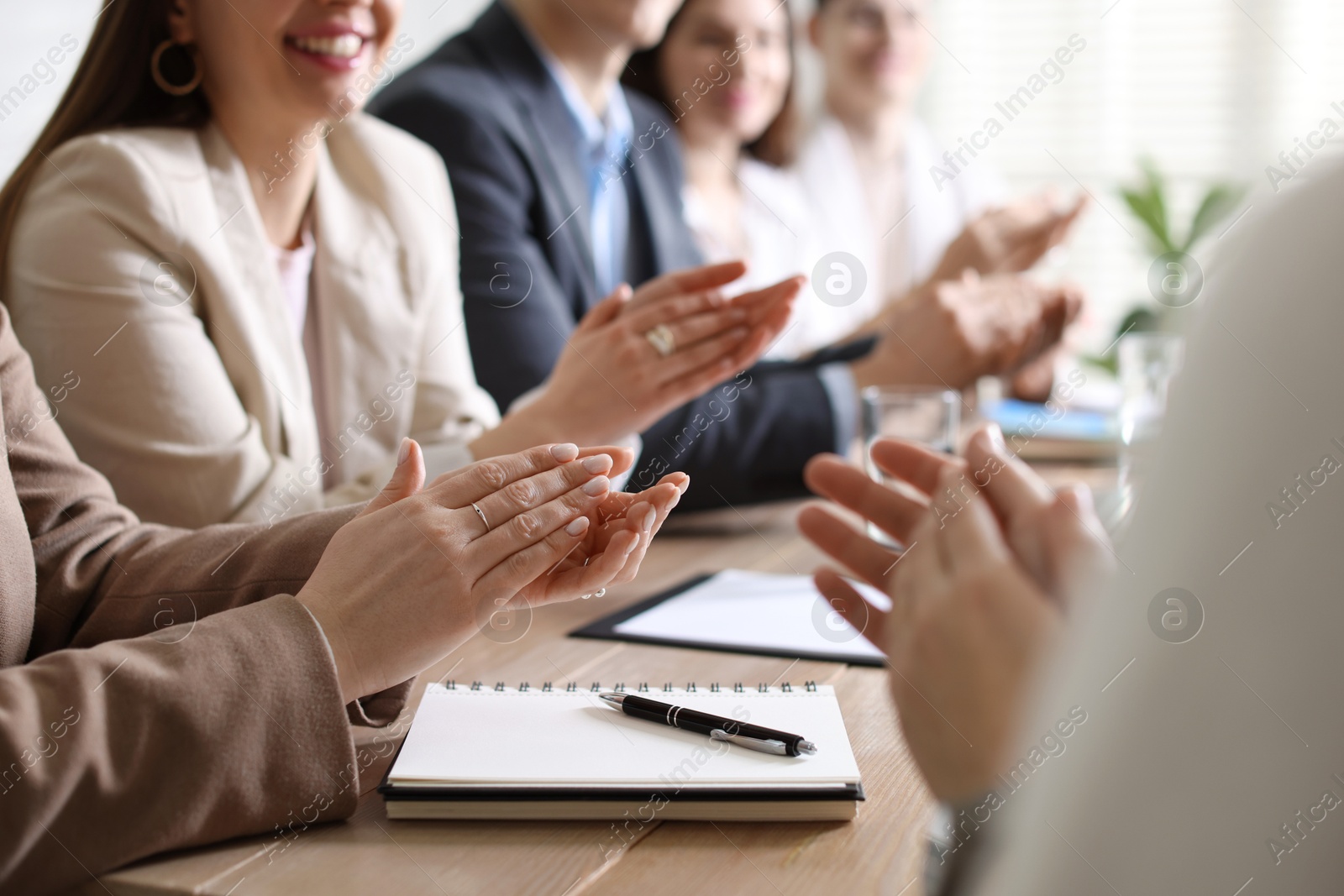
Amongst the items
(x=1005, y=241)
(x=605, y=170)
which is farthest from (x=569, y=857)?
(x=1005, y=241)

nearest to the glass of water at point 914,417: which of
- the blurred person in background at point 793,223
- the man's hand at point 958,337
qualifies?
the blurred person in background at point 793,223

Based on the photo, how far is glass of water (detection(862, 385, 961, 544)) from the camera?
1.28 m

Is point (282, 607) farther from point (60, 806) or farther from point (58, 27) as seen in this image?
point (58, 27)

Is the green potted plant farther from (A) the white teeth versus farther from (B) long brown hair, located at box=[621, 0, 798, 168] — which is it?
(A) the white teeth

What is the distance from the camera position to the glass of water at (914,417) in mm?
1280

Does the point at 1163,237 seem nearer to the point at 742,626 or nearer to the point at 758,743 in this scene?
the point at 742,626

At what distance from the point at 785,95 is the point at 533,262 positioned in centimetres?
172

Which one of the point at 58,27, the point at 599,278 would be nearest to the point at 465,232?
the point at 599,278

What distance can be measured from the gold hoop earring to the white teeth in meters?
0.10

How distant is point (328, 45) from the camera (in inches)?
45.8

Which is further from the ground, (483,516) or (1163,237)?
(1163,237)

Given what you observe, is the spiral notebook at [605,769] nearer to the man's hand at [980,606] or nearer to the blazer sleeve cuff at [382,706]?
the blazer sleeve cuff at [382,706]

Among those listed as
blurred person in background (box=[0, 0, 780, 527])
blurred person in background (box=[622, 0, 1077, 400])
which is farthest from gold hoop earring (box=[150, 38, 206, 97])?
blurred person in background (box=[622, 0, 1077, 400])

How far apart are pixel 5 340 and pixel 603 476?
437mm
